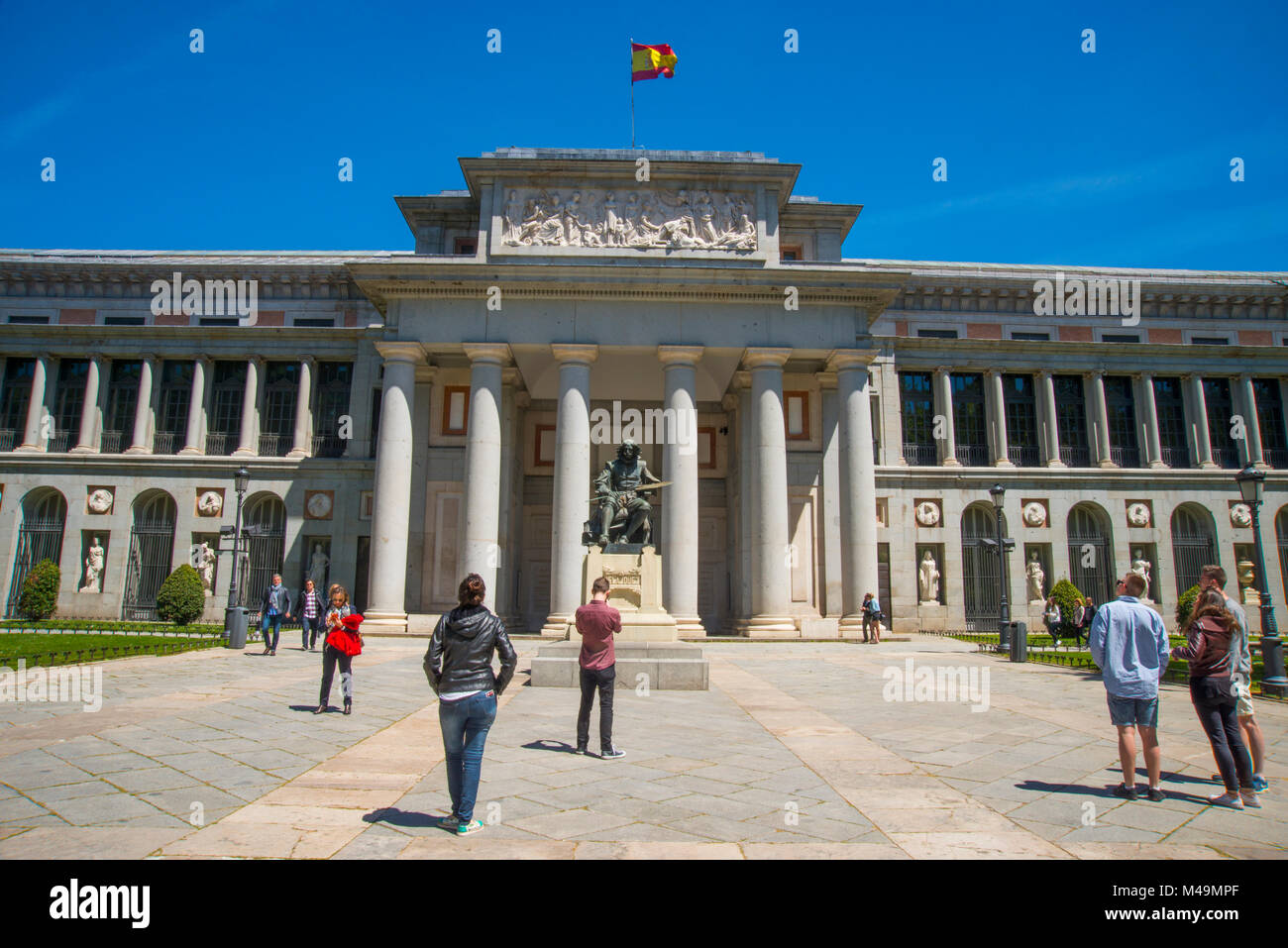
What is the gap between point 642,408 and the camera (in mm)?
36406

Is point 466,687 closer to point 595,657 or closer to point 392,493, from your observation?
point 595,657

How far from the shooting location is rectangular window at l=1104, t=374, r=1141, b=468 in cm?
3953

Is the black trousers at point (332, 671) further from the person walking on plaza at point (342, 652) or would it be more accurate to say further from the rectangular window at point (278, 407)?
the rectangular window at point (278, 407)

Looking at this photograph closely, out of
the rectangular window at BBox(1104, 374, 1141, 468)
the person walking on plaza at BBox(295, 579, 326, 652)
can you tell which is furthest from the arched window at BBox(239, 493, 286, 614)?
the rectangular window at BBox(1104, 374, 1141, 468)

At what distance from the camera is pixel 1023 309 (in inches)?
1576

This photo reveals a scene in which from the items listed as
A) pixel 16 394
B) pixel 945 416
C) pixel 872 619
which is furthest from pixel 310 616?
pixel 945 416

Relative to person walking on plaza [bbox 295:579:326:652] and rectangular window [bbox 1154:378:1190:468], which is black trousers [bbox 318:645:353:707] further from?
rectangular window [bbox 1154:378:1190:468]

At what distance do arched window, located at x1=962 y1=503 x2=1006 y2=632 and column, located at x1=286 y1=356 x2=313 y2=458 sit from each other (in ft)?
105

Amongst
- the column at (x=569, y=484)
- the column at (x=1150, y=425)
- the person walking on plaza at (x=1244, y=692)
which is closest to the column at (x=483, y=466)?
the column at (x=569, y=484)

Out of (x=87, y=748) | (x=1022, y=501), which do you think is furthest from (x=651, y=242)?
(x=87, y=748)

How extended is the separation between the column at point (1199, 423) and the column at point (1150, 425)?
1.74 m

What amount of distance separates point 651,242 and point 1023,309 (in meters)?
22.1

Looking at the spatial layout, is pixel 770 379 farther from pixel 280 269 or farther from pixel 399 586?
pixel 280 269

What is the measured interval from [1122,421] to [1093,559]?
25.0 ft
